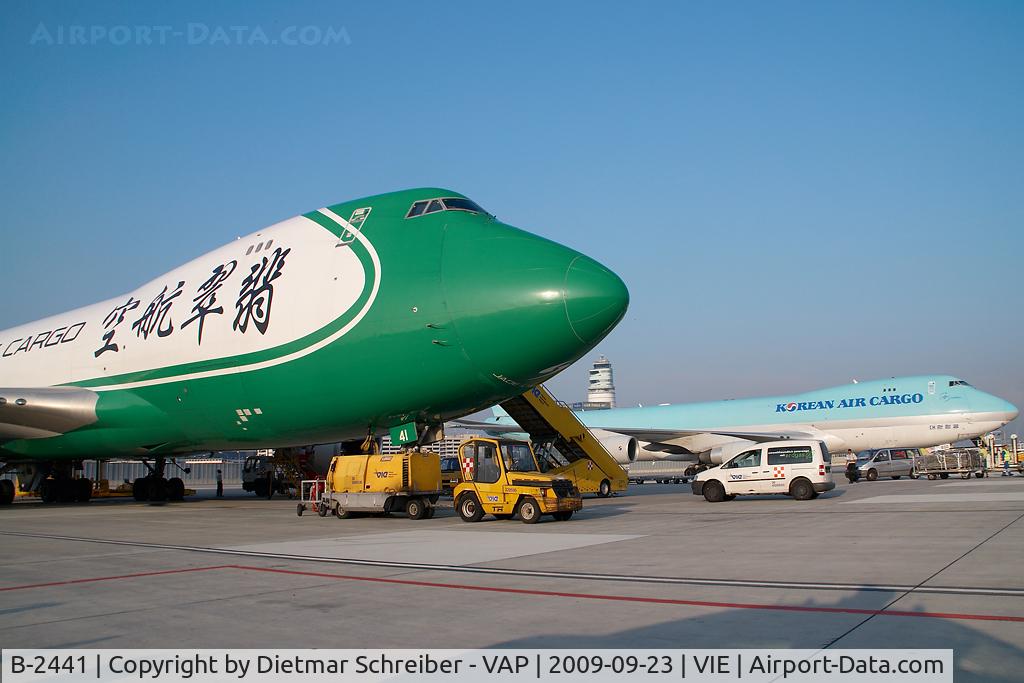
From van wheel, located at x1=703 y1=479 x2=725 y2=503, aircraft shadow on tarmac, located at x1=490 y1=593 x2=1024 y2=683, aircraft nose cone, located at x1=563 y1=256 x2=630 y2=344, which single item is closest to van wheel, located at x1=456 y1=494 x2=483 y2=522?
aircraft nose cone, located at x1=563 y1=256 x2=630 y2=344

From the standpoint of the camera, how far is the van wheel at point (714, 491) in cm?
2331

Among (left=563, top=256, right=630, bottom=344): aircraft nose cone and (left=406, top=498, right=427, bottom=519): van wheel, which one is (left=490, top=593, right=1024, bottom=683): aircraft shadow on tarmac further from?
(left=406, top=498, right=427, bottom=519): van wheel

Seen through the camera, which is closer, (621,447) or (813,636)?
(813,636)

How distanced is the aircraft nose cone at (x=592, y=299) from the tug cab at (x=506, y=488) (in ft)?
11.0

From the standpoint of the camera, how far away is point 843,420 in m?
41.6

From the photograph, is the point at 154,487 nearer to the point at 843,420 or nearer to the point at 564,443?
the point at 564,443

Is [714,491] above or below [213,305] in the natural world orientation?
below

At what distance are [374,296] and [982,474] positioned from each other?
39127 millimetres

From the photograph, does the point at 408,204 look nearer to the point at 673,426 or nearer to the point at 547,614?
the point at 547,614

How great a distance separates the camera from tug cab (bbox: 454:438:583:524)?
16000mm

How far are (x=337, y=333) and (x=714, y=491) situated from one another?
12760 millimetres

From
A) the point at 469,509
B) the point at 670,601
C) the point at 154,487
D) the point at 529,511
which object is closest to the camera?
the point at 670,601

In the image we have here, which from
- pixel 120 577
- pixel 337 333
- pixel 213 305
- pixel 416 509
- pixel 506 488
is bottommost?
pixel 416 509

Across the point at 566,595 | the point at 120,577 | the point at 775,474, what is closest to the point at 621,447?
the point at 775,474
